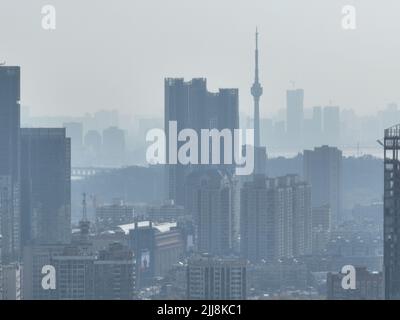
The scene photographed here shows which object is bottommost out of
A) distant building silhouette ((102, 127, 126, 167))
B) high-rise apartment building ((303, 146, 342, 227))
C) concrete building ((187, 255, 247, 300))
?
concrete building ((187, 255, 247, 300))

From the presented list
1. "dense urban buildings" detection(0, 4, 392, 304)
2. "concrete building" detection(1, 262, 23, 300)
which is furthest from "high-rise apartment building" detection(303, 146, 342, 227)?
"concrete building" detection(1, 262, 23, 300)

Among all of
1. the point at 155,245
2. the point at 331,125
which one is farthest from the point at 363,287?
the point at 155,245

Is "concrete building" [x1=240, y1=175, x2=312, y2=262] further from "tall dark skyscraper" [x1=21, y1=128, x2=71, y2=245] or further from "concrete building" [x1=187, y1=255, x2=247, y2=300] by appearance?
"concrete building" [x1=187, y1=255, x2=247, y2=300]

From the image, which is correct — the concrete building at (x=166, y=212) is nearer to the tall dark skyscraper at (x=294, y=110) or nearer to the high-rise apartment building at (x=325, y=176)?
the high-rise apartment building at (x=325, y=176)

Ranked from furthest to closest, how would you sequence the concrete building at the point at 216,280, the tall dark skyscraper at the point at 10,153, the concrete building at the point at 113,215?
the concrete building at the point at 113,215 → the tall dark skyscraper at the point at 10,153 → the concrete building at the point at 216,280

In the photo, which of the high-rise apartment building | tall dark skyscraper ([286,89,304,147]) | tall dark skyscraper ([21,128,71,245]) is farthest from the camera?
the high-rise apartment building

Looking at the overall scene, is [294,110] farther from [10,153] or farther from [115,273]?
[10,153]

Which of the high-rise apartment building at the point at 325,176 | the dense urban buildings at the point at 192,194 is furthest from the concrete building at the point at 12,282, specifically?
the high-rise apartment building at the point at 325,176
